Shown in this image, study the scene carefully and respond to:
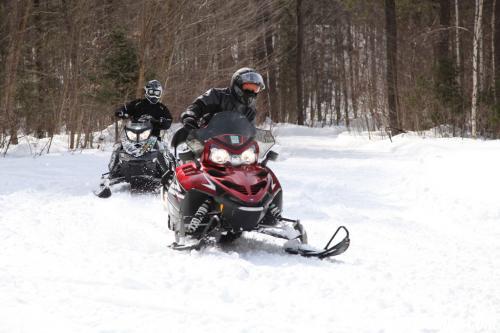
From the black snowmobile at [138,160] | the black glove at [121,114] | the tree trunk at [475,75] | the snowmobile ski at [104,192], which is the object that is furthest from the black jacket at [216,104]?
the tree trunk at [475,75]

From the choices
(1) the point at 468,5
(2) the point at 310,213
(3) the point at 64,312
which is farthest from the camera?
→ (1) the point at 468,5

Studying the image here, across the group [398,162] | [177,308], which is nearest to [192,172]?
[177,308]

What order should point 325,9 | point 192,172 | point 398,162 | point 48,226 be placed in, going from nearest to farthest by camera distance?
1. point 192,172
2. point 48,226
3. point 398,162
4. point 325,9

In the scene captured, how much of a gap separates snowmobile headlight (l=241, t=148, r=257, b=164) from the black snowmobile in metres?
4.01

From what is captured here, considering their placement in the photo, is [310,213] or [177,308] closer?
[177,308]

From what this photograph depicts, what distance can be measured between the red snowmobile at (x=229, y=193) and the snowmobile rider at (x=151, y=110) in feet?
13.8

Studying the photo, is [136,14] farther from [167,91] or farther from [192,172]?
[192,172]

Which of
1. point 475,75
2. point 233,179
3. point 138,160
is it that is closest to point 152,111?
point 138,160

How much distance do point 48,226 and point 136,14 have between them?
13556 mm

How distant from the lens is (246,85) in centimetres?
588

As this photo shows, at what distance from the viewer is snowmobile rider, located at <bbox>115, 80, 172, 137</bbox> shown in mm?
9750

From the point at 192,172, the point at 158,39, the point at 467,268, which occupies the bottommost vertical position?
the point at 467,268

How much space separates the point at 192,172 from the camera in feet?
18.1

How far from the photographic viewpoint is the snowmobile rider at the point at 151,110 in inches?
384
